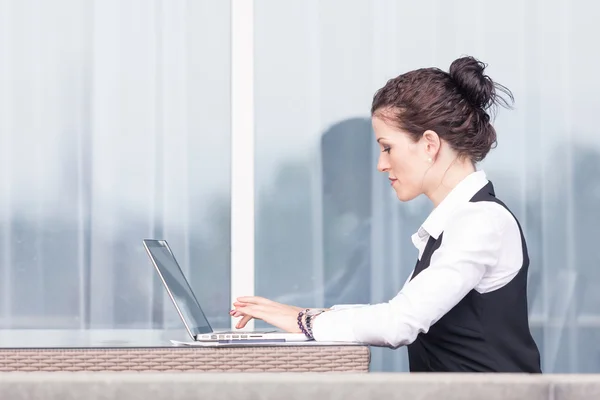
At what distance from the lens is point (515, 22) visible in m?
3.04

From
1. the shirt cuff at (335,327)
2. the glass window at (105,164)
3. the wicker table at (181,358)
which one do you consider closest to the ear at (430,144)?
the shirt cuff at (335,327)

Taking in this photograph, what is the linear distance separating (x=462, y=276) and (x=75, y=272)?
1770 millimetres

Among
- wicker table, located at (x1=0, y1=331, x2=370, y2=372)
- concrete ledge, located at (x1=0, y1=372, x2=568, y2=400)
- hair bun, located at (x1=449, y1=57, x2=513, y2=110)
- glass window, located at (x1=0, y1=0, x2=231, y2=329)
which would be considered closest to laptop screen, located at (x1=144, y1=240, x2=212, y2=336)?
wicker table, located at (x1=0, y1=331, x2=370, y2=372)

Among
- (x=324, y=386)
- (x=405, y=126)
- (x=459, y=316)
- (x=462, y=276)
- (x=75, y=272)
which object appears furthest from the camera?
(x=75, y=272)

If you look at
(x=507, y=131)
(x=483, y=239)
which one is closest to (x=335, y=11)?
(x=507, y=131)

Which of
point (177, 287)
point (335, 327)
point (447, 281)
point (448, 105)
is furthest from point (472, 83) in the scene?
point (177, 287)

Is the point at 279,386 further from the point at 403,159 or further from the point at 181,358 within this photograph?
the point at 403,159

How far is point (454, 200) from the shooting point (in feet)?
5.69

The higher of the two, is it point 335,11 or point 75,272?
point 335,11

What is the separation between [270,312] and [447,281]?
341 millimetres

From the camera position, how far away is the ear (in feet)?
5.82

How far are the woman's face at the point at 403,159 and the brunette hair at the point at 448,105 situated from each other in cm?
2

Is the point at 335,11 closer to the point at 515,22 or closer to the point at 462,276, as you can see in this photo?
the point at 515,22

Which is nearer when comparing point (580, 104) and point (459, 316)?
point (459, 316)
